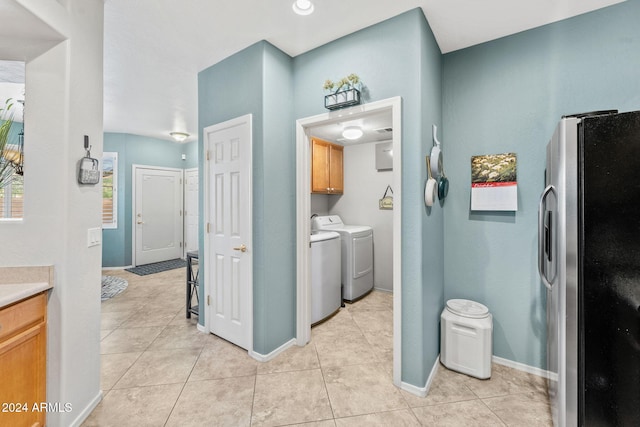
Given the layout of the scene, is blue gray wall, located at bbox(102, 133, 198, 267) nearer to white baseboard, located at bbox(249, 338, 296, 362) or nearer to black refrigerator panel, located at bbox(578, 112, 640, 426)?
white baseboard, located at bbox(249, 338, 296, 362)

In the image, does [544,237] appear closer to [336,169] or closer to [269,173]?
[269,173]

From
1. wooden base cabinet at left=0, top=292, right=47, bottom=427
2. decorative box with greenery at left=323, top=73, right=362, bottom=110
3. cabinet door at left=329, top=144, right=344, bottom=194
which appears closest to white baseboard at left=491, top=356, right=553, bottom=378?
decorative box with greenery at left=323, top=73, right=362, bottom=110

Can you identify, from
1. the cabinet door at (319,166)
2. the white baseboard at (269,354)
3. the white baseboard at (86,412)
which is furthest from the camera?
the cabinet door at (319,166)

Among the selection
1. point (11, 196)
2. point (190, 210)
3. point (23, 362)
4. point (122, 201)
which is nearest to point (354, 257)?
point (23, 362)

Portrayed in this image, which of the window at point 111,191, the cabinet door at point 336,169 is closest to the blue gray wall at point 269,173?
the cabinet door at point 336,169

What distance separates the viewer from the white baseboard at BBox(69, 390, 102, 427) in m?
1.61

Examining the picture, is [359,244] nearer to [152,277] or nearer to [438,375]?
[438,375]

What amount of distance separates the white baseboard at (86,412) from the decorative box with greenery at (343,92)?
260cm

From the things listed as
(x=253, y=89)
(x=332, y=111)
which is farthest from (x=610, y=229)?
(x=253, y=89)

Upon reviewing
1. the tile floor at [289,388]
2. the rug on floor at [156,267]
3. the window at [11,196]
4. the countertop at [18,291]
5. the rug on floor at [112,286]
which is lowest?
the tile floor at [289,388]

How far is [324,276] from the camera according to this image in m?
3.12

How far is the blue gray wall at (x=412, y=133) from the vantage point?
74.6 inches

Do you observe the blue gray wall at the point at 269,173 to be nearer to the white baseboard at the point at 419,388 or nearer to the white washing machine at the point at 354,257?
the white baseboard at the point at 419,388

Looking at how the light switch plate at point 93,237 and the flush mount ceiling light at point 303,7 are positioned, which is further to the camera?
the flush mount ceiling light at point 303,7
